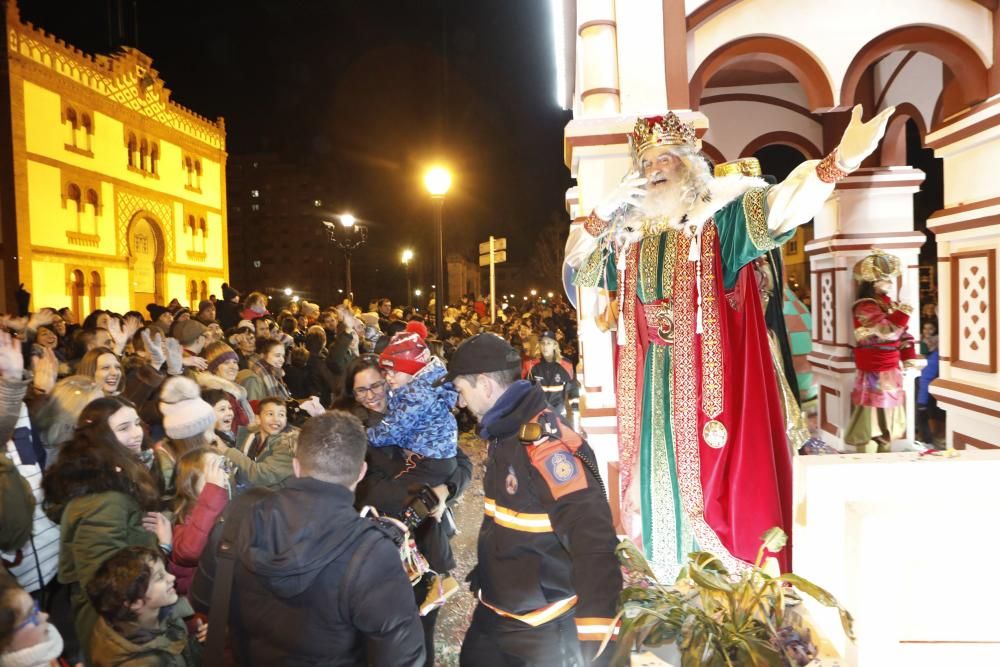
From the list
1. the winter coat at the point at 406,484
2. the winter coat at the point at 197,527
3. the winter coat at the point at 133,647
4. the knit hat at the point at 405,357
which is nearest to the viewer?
the winter coat at the point at 133,647

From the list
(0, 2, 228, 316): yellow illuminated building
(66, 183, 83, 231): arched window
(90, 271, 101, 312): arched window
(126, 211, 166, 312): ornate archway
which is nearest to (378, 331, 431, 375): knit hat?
(0, 2, 228, 316): yellow illuminated building

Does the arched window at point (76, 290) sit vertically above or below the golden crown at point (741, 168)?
above

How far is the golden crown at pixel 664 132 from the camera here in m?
3.41

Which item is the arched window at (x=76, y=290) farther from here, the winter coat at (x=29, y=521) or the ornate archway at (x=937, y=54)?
the ornate archway at (x=937, y=54)

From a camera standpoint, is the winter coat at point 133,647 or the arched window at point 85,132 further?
the arched window at point 85,132

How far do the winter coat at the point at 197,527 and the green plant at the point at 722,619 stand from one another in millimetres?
2085

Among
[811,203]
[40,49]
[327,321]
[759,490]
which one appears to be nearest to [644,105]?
[811,203]

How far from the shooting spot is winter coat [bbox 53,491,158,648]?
3.11 meters

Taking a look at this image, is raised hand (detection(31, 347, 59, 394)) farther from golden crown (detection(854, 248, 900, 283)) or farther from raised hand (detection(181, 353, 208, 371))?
golden crown (detection(854, 248, 900, 283))

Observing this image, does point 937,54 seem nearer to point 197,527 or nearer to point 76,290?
point 197,527

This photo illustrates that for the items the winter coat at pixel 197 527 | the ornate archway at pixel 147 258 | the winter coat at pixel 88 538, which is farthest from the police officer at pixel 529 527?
the ornate archway at pixel 147 258

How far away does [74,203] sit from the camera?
2519 cm

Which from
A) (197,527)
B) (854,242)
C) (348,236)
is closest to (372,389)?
(197,527)

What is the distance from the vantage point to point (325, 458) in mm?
2475
